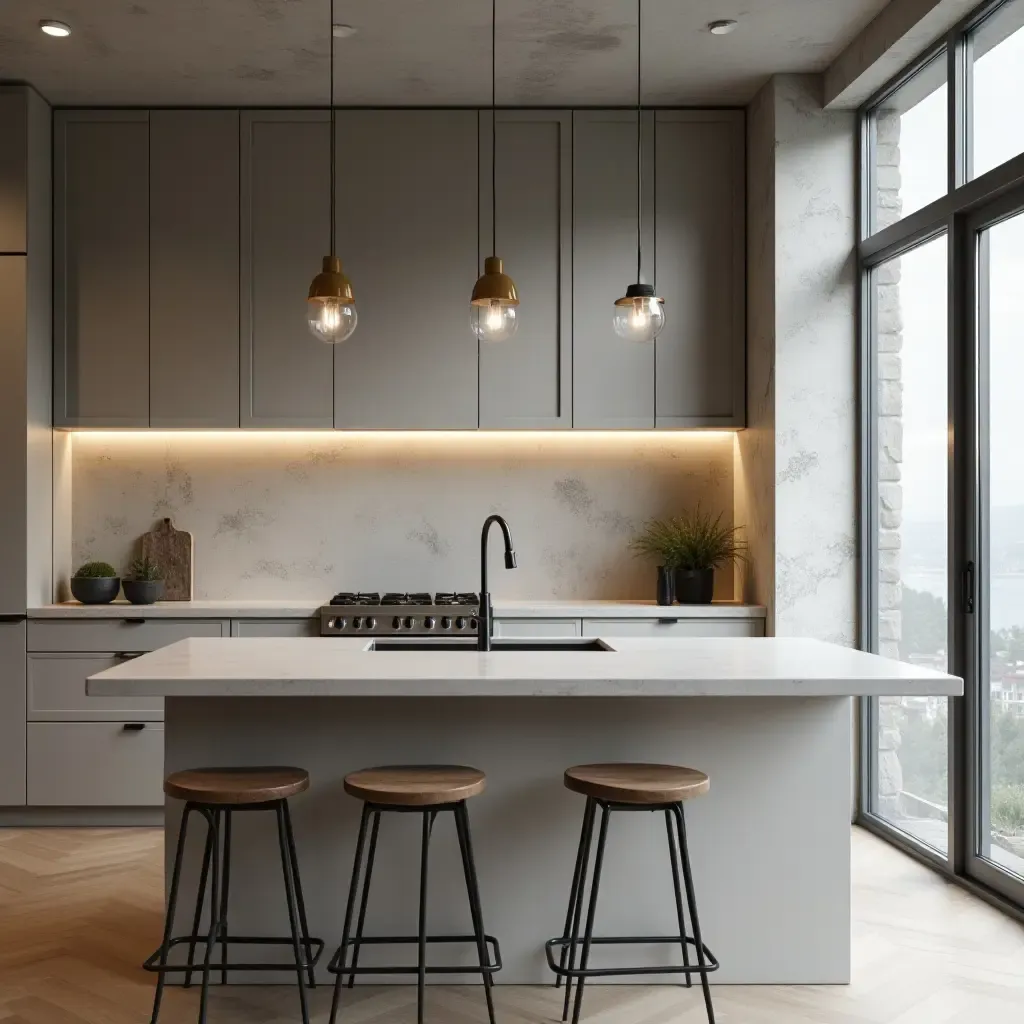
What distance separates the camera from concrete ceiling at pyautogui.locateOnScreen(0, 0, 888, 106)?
13.1 ft

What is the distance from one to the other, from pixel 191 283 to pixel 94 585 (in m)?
1.38

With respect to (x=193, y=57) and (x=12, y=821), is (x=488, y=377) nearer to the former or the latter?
(x=193, y=57)

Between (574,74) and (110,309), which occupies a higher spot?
(574,74)

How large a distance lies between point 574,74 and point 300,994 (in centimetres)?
361

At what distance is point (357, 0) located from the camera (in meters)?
3.91

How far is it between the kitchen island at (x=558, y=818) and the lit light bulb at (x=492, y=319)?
35.9 inches

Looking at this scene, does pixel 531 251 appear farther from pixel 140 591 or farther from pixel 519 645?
pixel 140 591

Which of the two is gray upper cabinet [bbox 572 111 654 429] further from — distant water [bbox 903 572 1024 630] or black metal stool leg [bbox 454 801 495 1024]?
black metal stool leg [bbox 454 801 495 1024]

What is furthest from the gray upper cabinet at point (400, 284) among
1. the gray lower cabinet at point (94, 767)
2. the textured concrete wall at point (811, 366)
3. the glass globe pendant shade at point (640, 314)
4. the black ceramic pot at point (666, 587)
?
the glass globe pendant shade at point (640, 314)

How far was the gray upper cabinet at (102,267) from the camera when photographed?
4.84 meters

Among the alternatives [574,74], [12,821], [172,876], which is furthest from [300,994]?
[574,74]

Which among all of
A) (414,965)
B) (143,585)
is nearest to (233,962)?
(414,965)

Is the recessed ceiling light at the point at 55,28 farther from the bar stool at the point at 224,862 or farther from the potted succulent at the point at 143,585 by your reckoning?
the bar stool at the point at 224,862

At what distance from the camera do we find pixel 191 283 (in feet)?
15.9
